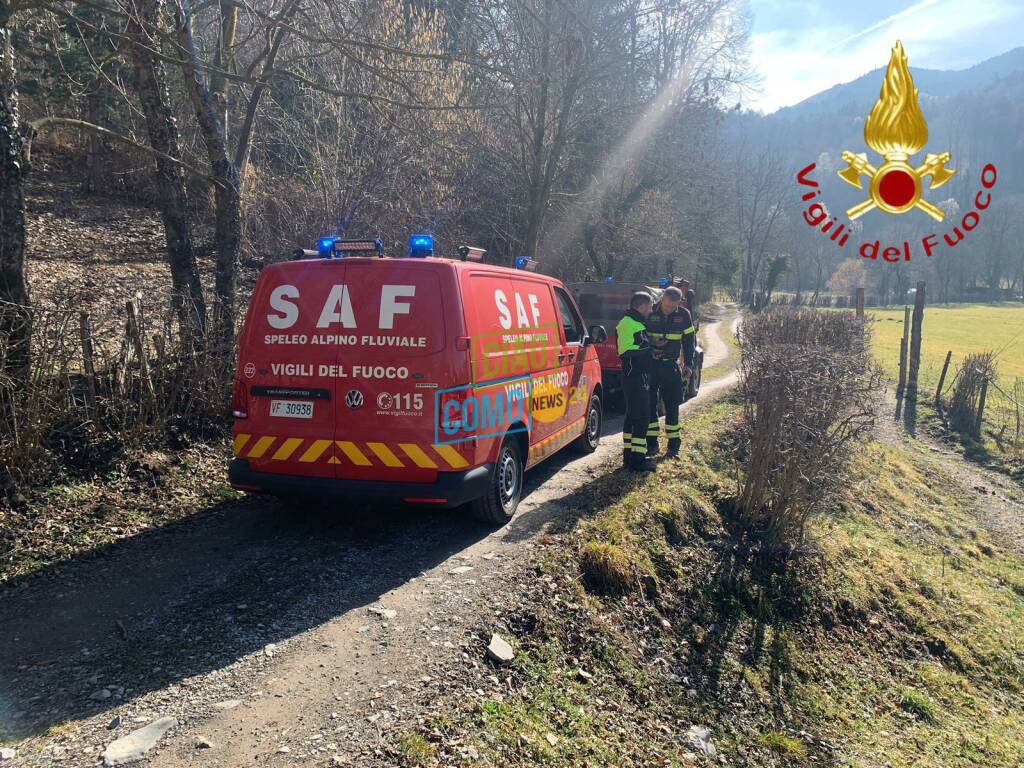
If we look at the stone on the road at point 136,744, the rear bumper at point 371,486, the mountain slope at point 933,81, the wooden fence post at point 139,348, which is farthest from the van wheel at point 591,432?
the mountain slope at point 933,81

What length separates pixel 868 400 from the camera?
782cm

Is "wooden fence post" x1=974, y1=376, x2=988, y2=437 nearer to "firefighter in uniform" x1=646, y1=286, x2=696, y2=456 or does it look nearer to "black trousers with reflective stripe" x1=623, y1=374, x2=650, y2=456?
"firefighter in uniform" x1=646, y1=286, x2=696, y2=456

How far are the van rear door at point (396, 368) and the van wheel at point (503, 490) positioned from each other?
0.65 metres

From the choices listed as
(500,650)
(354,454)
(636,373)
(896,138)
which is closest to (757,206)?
(896,138)

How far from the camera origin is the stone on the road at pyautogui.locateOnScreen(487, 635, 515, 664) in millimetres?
3867

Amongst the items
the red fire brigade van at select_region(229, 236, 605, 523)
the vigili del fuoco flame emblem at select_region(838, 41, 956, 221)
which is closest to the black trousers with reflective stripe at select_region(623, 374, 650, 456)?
the red fire brigade van at select_region(229, 236, 605, 523)

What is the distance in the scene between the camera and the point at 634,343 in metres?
7.38

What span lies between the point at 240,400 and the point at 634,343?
416cm

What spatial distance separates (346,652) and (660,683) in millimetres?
2101

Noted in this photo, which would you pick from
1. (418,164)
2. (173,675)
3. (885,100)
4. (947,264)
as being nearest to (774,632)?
(173,675)

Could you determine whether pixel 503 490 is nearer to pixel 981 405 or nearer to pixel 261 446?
pixel 261 446

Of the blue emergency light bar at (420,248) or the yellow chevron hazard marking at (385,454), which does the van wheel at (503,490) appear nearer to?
the yellow chevron hazard marking at (385,454)

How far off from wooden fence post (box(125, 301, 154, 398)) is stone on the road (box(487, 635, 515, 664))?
4.20 meters

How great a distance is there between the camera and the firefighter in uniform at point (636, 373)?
24.2ft
